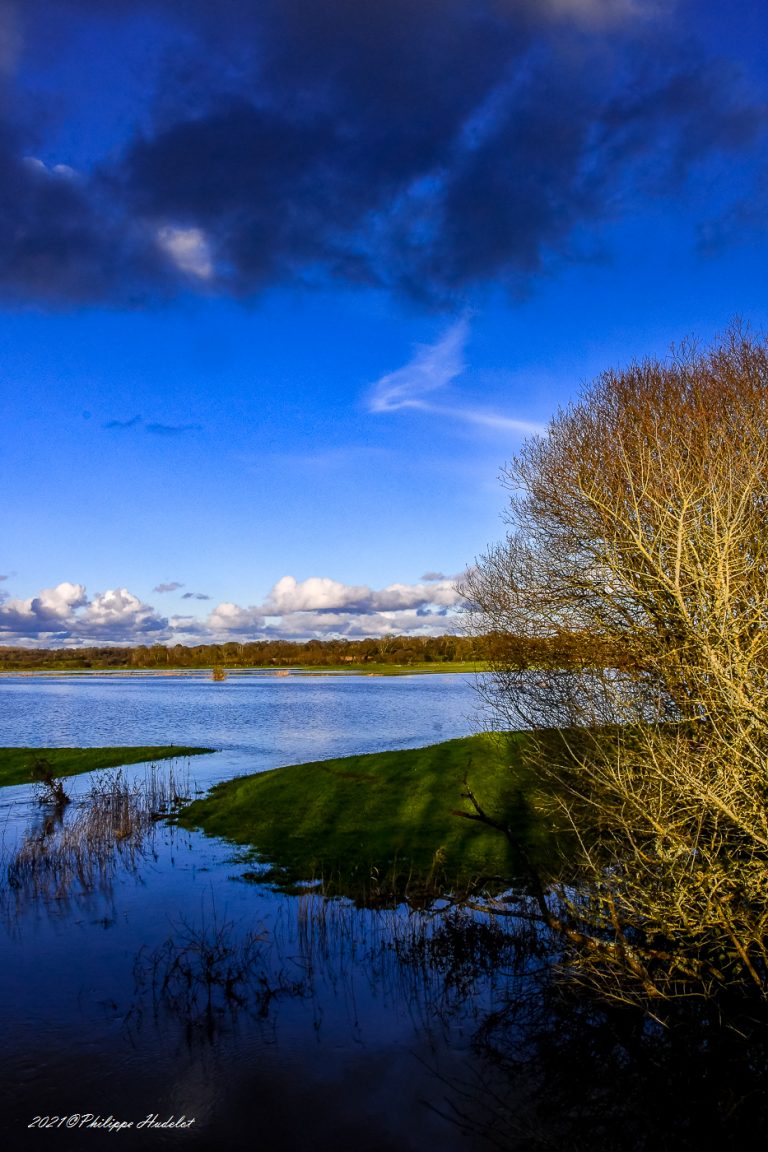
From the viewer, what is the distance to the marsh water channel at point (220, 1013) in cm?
827

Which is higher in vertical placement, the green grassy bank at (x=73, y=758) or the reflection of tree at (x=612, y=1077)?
the reflection of tree at (x=612, y=1077)

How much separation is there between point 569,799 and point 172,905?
1068cm

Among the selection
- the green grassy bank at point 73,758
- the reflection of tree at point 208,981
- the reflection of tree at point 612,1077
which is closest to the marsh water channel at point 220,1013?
the reflection of tree at point 208,981

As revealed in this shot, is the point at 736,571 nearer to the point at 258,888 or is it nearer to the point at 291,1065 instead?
the point at 291,1065

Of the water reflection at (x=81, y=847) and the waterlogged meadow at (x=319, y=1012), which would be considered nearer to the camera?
the waterlogged meadow at (x=319, y=1012)

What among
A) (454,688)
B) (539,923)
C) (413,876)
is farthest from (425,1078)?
(454,688)

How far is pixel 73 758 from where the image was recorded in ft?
112

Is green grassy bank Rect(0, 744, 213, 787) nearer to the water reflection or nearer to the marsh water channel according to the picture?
the water reflection

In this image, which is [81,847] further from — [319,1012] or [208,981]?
[319,1012]

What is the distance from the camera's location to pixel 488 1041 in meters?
9.78

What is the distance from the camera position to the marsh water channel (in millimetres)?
8266

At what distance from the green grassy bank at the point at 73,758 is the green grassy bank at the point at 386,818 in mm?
7992

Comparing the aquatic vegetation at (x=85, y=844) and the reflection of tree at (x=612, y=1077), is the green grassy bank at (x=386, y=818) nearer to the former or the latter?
the aquatic vegetation at (x=85, y=844)

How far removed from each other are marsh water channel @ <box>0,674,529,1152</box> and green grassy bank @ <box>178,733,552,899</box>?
68.3 inches
